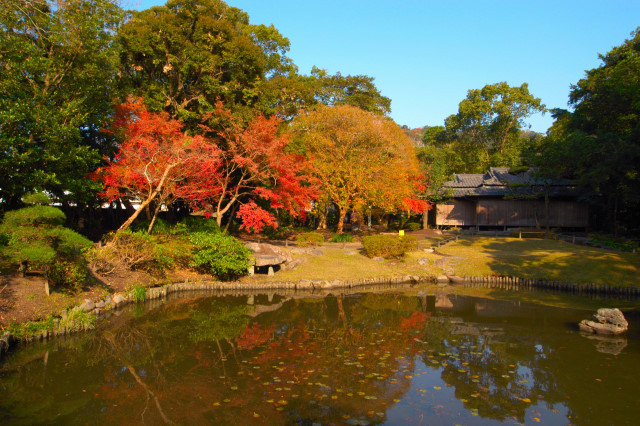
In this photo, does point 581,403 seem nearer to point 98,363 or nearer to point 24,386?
point 98,363

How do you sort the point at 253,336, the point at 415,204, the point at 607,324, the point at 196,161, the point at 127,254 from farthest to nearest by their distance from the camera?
1. the point at 415,204
2. the point at 196,161
3. the point at 127,254
4. the point at 607,324
5. the point at 253,336

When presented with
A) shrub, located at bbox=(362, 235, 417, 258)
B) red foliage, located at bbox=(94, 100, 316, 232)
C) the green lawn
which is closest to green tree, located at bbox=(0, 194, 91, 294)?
red foliage, located at bbox=(94, 100, 316, 232)

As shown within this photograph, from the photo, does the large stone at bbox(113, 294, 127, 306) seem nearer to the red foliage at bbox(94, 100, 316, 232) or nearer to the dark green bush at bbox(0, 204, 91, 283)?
the dark green bush at bbox(0, 204, 91, 283)

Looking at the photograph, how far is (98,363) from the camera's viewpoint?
8656 mm

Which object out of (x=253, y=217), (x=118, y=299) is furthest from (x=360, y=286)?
(x=118, y=299)

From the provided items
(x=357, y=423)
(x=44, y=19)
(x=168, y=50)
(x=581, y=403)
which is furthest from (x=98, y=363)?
(x=168, y=50)

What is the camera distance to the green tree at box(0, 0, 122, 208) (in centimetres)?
1362

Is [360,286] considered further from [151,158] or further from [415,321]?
[151,158]

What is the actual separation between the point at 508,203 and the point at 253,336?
28.2 meters

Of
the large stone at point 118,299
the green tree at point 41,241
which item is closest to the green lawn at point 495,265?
the large stone at point 118,299

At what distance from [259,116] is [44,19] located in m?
9.46

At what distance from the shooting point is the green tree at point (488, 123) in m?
47.4

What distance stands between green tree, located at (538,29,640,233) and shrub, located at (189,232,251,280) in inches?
818

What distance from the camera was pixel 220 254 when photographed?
17.4 meters
